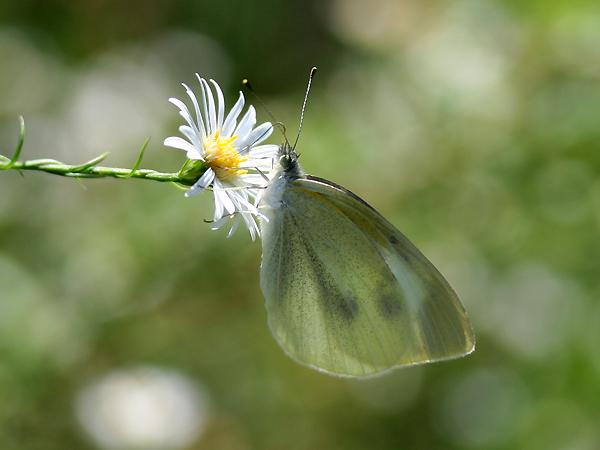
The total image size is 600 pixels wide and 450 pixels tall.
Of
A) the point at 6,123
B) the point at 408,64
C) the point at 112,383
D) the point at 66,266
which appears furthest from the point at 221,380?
the point at 408,64

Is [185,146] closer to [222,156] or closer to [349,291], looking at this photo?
[222,156]

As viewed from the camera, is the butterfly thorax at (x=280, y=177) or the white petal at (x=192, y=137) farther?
the butterfly thorax at (x=280, y=177)

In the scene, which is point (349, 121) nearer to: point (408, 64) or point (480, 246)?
point (408, 64)

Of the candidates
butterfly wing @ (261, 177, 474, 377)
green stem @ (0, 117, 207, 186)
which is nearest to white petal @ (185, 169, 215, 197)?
green stem @ (0, 117, 207, 186)

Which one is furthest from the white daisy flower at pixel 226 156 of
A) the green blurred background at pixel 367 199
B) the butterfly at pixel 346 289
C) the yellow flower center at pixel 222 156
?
the green blurred background at pixel 367 199

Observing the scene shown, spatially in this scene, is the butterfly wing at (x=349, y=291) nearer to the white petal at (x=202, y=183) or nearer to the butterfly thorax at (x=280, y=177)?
the butterfly thorax at (x=280, y=177)

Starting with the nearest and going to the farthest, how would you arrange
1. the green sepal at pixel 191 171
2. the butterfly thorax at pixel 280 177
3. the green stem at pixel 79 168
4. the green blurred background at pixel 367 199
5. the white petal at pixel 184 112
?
the green stem at pixel 79 168 < the white petal at pixel 184 112 < the green sepal at pixel 191 171 < the butterfly thorax at pixel 280 177 < the green blurred background at pixel 367 199

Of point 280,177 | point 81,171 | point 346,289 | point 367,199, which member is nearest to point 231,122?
point 280,177
